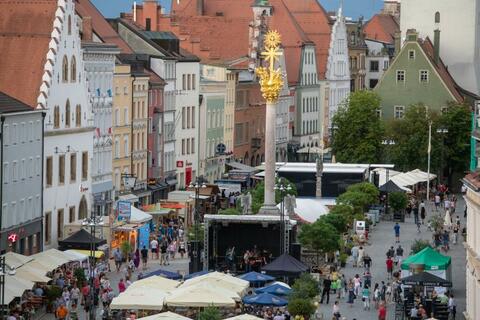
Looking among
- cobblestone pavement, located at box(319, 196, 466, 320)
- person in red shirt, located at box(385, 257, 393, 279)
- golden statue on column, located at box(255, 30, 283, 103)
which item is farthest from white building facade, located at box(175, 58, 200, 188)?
person in red shirt, located at box(385, 257, 393, 279)

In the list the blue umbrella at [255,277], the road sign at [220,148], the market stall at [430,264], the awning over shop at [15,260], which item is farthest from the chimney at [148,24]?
the awning over shop at [15,260]

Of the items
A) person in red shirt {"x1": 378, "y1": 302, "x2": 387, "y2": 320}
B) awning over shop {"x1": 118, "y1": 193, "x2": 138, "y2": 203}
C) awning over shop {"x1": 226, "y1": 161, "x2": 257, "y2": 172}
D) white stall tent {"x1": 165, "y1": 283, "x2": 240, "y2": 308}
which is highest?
awning over shop {"x1": 226, "y1": 161, "x2": 257, "y2": 172}

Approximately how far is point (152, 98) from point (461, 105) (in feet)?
104

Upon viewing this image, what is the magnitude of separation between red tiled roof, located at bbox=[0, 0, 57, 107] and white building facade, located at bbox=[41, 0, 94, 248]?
0.63 metres

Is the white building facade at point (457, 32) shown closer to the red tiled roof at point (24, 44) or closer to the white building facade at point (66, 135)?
the white building facade at point (66, 135)

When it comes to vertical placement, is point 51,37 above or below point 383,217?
above

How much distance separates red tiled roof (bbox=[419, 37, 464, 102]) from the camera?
474 ft

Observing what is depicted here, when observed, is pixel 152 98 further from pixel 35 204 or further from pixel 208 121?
pixel 35 204

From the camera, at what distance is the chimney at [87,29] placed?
101938 millimetres

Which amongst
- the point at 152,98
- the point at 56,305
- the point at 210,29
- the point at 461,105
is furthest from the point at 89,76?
the point at 210,29

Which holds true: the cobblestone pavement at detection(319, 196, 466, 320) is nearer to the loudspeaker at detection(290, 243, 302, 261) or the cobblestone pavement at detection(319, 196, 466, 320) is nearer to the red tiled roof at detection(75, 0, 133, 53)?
the loudspeaker at detection(290, 243, 302, 261)

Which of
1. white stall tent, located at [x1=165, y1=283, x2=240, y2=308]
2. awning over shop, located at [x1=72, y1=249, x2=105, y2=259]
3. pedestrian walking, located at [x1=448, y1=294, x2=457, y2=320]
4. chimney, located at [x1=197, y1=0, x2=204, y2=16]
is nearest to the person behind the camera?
white stall tent, located at [x1=165, y1=283, x2=240, y2=308]

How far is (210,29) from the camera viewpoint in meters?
158

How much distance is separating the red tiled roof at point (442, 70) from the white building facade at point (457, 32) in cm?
156
